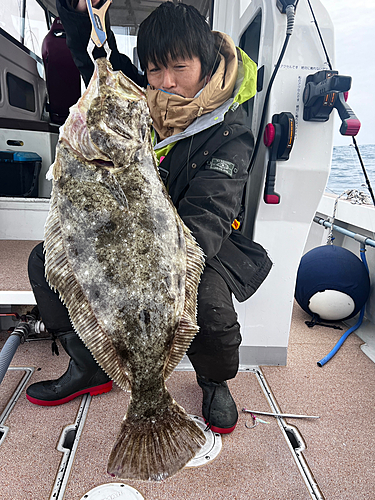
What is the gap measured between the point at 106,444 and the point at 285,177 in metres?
1.92

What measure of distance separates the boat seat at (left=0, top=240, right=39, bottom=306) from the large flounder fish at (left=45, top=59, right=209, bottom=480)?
1292mm

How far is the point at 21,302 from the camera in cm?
235

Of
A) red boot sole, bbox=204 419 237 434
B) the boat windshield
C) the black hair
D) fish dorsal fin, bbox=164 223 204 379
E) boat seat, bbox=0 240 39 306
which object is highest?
the boat windshield

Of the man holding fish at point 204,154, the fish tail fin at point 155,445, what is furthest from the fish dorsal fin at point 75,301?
the man holding fish at point 204,154

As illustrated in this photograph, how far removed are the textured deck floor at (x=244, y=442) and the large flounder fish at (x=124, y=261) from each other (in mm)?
492

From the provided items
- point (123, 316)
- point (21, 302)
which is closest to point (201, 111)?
point (123, 316)

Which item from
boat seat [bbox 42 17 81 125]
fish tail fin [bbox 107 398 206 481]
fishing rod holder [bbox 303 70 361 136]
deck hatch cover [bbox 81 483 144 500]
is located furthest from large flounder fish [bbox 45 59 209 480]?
boat seat [bbox 42 17 81 125]

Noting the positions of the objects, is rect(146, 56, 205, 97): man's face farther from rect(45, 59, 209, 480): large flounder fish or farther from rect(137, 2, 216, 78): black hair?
rect(45, 59, 209, 480): large flounder fish

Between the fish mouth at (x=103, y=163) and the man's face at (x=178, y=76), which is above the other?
the man's face at (x=178, y=76)

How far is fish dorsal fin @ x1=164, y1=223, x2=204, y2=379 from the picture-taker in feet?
4.09

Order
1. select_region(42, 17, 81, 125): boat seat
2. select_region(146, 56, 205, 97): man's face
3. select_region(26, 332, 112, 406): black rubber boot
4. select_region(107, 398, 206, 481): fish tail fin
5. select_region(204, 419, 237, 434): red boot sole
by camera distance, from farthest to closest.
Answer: select_region(42, 17, 81, 125): boat seat, select_region(26, 332, 112, 406): black rubber boot, select_region(204, 419, 237, 434): red boot sole, select_region(146, 56, 205, 97): man's face, select_region(107, 398, 206, 481): fish tail fin

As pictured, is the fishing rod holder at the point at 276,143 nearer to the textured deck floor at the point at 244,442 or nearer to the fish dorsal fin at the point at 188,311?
the fish dorsal fin at the point at 188,311

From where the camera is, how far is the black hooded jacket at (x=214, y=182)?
5.04ft

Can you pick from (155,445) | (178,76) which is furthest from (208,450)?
(178,76)
